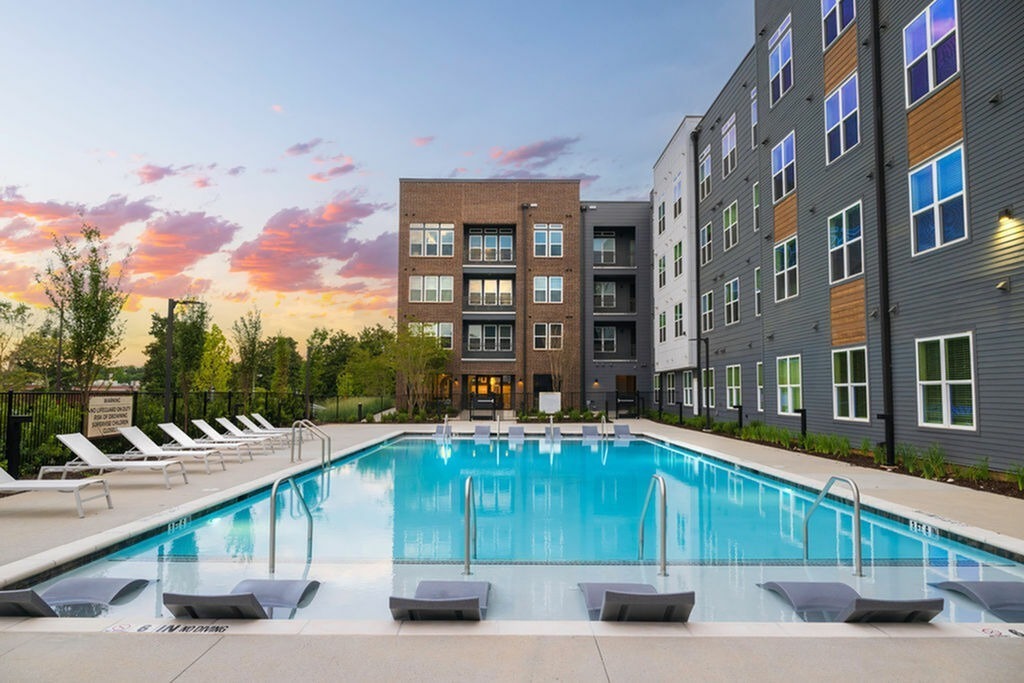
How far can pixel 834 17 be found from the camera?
1703cm

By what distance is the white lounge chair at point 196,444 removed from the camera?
14266 millimetres

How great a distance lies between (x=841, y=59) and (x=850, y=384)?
7.82 m

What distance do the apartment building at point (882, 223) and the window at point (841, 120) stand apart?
5cm

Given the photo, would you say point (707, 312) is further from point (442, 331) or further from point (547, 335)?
point (442, 331)

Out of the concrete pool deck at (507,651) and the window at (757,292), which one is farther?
the window at (757,292)

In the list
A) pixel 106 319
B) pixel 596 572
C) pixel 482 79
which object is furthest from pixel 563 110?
pixel 596 572

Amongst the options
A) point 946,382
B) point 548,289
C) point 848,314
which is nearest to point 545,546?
point 946,382

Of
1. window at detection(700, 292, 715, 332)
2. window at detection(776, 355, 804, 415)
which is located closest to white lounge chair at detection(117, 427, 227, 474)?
window at detection(776, 355, 804, 415)

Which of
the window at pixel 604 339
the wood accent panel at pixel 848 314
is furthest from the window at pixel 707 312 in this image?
the window at pixel 604 339

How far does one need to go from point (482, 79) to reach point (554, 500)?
20120 mm

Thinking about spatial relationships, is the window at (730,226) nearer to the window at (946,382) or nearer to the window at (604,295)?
the window at (946,382)

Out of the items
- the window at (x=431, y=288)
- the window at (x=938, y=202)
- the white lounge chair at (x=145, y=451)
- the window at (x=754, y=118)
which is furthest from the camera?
the window at (x=431, y=288)

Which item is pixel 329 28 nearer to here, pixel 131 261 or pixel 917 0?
pixel 131 261

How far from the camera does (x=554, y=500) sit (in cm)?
1179
